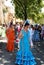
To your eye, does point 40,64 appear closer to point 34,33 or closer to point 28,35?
point 28,35

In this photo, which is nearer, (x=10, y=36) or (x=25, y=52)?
(x=25, y=52)

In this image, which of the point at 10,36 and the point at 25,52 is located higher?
the point at 10,36

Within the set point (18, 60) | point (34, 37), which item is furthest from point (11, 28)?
point (34, 37)

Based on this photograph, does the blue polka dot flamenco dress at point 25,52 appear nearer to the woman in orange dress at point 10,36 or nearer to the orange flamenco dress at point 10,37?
the woman in orange dress at point 10,36

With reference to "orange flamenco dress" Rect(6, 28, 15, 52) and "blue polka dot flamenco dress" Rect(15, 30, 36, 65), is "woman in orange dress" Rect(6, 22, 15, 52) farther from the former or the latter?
"blue polka dot flamenco dress" Rect(15, 30, 36, 65)

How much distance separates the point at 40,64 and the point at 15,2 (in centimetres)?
2898

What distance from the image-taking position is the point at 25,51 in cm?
1034

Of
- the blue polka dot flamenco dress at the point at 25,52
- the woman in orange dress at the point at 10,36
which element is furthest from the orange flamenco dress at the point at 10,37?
the blue polka dot flamenco dress at the point at 25,52

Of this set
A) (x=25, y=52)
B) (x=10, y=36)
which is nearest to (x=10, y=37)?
(x=10, y=36)

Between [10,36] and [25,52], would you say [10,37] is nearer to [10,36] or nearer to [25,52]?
[10,36]

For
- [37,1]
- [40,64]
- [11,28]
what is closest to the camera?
[40,64]

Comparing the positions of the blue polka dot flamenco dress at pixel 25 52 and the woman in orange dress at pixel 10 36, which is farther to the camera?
the woman in orange dress at pixel 10 36

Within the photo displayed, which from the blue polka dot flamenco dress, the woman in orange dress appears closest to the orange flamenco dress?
the woman in orange dress

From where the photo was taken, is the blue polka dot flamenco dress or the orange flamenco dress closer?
the blue polka dot flamenco dress
